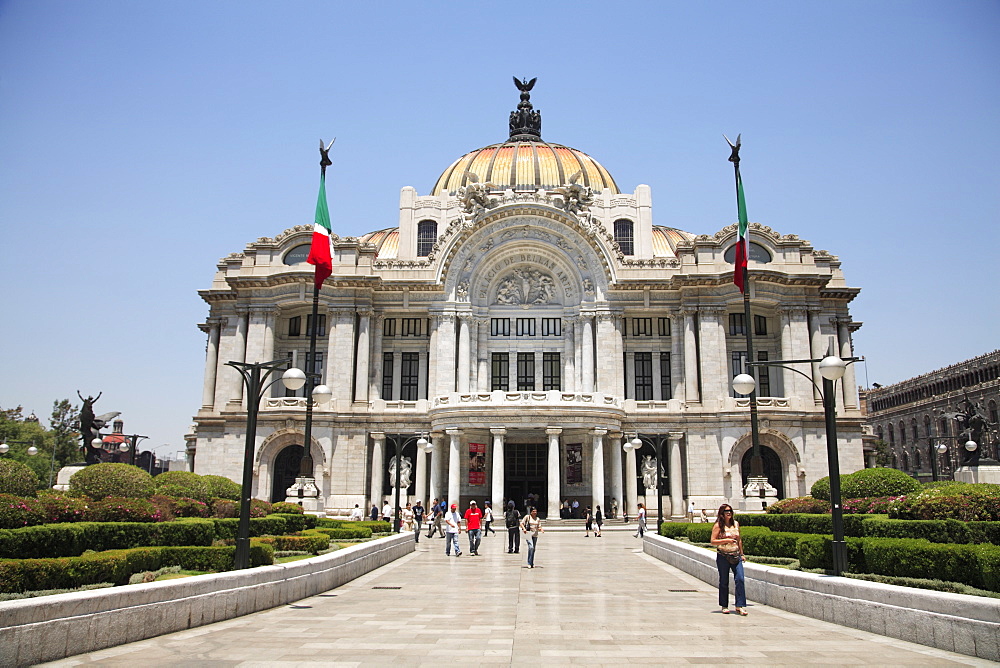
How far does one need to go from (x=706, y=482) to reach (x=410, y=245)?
2998 cm

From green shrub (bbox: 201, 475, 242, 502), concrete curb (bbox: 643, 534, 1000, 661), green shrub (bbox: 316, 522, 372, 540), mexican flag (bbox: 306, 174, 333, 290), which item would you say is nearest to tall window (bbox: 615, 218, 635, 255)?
mexican flag (bbox: 306, 174, 333, 290)

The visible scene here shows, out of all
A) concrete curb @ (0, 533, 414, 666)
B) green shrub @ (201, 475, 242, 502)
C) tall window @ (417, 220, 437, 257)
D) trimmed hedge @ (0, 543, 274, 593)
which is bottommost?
concrete curb @ (0, 533, 414, 666)

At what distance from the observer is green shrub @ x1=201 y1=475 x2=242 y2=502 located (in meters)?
36.6

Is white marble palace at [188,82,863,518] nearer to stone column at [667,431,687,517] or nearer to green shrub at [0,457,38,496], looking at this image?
stone column at [667,431,687,517]

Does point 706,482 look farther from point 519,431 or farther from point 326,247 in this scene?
point 326,247

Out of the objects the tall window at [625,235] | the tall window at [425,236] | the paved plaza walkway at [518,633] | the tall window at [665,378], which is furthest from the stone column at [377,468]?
the paved plaza walkway at [518,633]

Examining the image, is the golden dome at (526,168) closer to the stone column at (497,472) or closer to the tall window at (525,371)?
the tall window at (525,371)

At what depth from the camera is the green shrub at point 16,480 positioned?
25.1m

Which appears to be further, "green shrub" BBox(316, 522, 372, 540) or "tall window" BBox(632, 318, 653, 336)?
"tall window" BBox(632, 318, 653, 336)

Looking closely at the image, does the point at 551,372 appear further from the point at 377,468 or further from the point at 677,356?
the point at 377,468

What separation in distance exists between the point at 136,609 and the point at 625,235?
5623 centimetres

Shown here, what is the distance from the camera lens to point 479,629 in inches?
571

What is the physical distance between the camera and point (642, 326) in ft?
195

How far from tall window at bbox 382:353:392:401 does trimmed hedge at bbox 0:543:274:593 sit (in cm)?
4050
